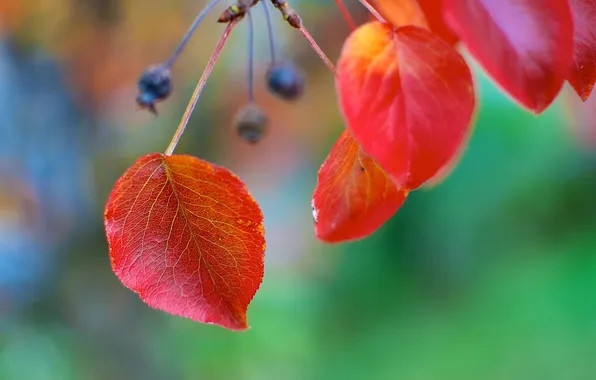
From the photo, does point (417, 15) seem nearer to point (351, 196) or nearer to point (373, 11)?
point (373, 11)

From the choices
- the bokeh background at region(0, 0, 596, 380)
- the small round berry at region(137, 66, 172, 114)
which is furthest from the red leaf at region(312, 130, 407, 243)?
the bokeh background at region(0, 0, 596, 380)

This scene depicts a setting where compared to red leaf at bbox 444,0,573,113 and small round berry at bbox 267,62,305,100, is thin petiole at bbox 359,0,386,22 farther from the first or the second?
small round berry at bbox 267,62,305,100

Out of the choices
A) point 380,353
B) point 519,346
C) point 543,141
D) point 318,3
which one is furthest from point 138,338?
point 543,141

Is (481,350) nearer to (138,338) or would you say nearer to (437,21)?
(138,338)

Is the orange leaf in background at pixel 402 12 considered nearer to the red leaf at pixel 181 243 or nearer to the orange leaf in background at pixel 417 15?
the orange leaf in background at pixel 417 15

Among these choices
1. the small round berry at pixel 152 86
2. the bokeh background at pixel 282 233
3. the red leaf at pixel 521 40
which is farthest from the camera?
the bokeh background at pixel 282 233

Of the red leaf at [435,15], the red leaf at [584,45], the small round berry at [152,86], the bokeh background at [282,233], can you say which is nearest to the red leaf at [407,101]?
the red leaf at [435,15]
